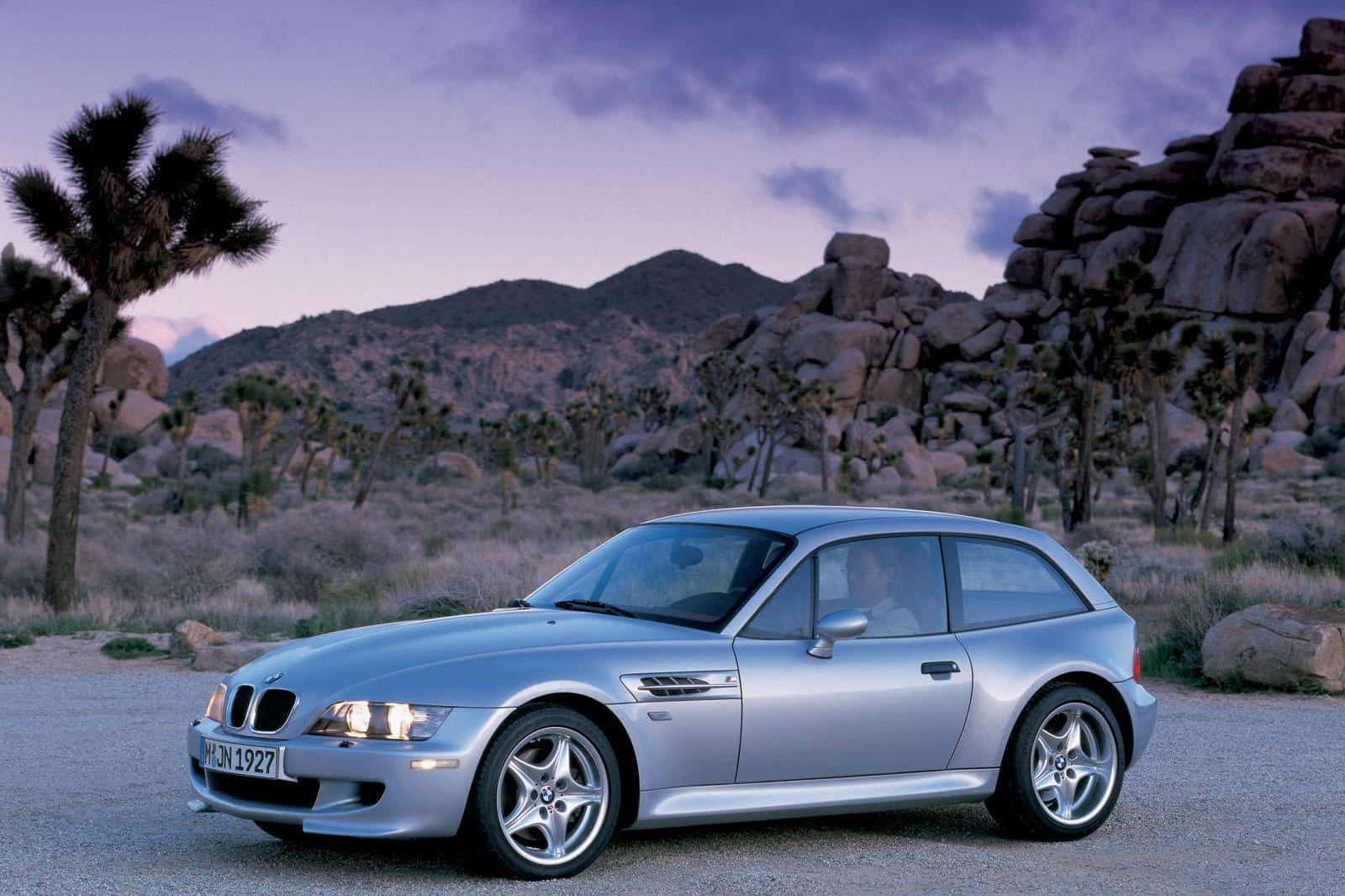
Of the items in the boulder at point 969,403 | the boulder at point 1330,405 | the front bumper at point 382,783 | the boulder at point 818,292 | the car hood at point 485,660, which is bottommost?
the front bumper at point 382,783

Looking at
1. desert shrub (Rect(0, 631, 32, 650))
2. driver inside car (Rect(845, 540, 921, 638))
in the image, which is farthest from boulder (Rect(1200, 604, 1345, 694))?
desert shrub (Rect(0, 631, 32, 650))

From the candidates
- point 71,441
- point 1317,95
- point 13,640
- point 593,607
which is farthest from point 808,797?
point 1317,95

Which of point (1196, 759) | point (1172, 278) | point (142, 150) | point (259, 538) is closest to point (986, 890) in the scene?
point (1196, 759)

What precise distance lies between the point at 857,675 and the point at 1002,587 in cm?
129

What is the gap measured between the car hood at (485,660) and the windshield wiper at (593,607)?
177 mm

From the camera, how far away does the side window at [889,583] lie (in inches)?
274

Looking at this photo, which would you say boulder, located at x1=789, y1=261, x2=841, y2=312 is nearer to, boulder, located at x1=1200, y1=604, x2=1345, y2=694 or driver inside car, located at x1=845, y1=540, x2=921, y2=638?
boulder, located at x1=1200, y1=604, x2=1345, y2=694

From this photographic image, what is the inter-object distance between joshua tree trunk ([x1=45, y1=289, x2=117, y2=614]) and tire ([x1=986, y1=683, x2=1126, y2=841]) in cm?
1560

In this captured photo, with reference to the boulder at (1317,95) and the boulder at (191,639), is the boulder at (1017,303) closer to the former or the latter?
the boulder at (1317,95)

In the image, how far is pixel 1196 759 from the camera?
9.66 metres

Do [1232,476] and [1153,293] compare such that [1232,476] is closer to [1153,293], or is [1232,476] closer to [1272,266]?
[1153,293]

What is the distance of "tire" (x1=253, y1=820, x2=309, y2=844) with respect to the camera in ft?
20.3

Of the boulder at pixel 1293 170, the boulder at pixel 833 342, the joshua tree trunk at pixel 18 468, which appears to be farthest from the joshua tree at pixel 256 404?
the boulder at pixel 1293 170

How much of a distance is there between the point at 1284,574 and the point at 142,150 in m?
16.3
